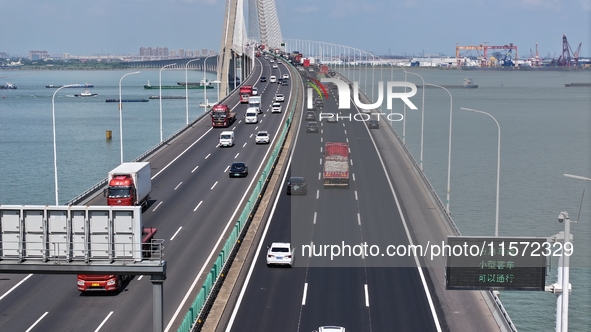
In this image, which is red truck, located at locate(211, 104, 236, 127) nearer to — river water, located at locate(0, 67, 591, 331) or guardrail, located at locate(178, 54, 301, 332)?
river water, located at locate(0, 67, 591, 331)

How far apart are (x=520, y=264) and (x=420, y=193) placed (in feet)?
87.2

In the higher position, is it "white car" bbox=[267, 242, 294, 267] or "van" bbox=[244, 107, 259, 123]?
"van" bbox=[244, 107, 259, 123]

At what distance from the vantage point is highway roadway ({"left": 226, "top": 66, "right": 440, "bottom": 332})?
30375mm

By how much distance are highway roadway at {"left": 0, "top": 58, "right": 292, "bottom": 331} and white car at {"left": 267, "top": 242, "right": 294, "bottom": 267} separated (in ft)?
10.3

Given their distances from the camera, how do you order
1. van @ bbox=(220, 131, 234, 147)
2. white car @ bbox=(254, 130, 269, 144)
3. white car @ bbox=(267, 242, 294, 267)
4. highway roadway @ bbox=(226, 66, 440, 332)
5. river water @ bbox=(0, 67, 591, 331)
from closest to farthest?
highway roadway @ bbox=(226, 66, 440, 332) < white car @ bbox=(267, 242, 294, 267) < river water @ bbox=(0, 67, 591, 331) < van @ bbox=(220, 131, 234, 147) < white car @ bbox=(254, 130, 269, 144)

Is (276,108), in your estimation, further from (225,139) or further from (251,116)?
(225,139)

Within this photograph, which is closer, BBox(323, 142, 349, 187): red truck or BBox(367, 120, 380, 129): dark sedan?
BBox(323, 142, 349, 187): red truck

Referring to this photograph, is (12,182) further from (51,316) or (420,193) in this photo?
(51,316)

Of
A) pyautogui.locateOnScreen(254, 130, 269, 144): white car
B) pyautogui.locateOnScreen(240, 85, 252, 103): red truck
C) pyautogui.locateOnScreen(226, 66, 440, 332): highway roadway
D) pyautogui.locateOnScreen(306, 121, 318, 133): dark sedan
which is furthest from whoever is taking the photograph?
pyautogui.locateOnScreen(240, 85, 252, 103): red truck

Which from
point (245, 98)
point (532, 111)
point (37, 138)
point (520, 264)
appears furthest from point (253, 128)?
point (532, 111)

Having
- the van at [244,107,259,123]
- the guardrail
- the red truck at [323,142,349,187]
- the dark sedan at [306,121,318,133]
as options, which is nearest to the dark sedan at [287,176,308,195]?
the guardrail

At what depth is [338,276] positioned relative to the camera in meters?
36.1

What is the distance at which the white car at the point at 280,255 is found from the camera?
37.0 metres

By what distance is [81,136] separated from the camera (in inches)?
4904
